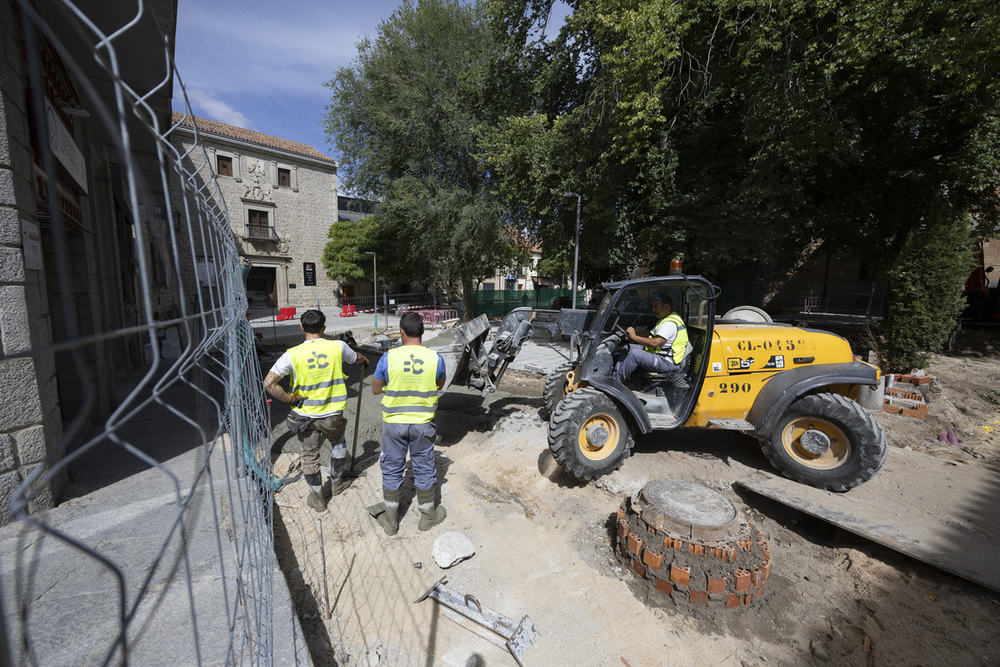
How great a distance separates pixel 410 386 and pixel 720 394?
328 centimetres

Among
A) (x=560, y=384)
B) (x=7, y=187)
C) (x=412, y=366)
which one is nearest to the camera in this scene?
(x=7, y=187)

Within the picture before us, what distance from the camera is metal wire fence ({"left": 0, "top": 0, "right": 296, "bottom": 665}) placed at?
113cm

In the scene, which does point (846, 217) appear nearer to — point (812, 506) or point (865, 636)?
point (812, 506)

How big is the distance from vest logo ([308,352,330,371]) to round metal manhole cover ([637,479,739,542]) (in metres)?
2.81

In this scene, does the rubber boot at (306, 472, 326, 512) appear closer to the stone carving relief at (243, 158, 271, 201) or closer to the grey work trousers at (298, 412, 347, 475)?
the grey work trousers at (298, 412, 347, 475)

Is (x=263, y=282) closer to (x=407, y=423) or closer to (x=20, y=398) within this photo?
(x=20, y=398)

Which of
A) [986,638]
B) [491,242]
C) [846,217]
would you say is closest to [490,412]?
[986,638]

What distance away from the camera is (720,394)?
185 inches

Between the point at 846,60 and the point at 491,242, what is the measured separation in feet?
37.7

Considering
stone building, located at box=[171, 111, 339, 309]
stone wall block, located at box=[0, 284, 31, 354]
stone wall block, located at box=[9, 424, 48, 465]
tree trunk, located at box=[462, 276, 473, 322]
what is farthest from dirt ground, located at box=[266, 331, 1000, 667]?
stone building, located at box=[171, 111, 339, 309]

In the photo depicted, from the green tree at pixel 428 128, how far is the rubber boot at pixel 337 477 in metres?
13.1

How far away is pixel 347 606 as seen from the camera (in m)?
2.90

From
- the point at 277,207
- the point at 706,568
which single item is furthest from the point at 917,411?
the point at 277,207

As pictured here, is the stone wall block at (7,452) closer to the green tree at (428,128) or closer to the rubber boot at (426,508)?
the rubber boot at (426,508)
